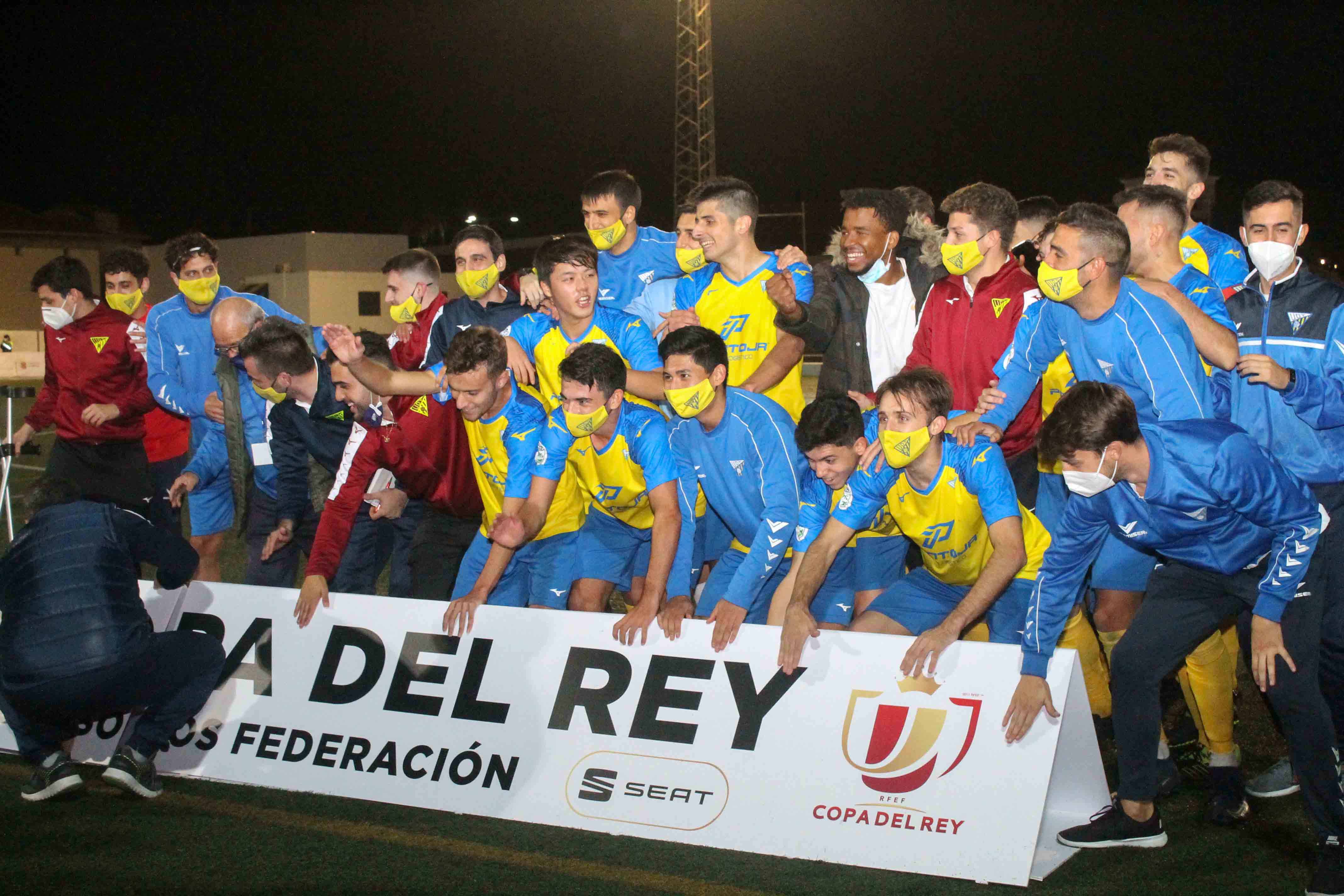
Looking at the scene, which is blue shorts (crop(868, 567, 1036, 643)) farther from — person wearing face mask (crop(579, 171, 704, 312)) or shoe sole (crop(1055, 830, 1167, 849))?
person wearing face mask (crop(579, 171, 704, 312))

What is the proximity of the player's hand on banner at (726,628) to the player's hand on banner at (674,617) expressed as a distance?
5.4 inches

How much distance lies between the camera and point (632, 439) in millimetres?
5273

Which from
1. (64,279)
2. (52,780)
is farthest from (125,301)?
(52,780)

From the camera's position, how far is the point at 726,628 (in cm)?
445

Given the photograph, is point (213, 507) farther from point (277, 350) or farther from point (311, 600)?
point (311, 600)

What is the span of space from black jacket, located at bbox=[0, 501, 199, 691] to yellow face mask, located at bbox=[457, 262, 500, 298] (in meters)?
2.45

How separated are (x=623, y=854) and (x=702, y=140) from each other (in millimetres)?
29232

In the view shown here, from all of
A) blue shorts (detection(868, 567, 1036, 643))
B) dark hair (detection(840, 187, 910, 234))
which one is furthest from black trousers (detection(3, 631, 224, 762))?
dark hair (detection(840, 187, 910, 234))

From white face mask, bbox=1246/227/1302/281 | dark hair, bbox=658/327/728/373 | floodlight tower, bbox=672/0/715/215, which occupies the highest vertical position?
floodlight tower, bbox=672/0/715/215

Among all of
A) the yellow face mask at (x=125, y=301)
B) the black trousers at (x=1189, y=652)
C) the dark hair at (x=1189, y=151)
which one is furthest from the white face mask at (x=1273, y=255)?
the yellow face mask at (x=125, y=301)

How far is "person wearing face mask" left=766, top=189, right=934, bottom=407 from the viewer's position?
607 cm

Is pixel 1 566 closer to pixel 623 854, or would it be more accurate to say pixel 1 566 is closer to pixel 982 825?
pixel 623 854

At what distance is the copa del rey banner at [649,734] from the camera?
4.04m

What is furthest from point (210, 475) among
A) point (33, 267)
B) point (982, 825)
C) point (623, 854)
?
point (33, 267)
